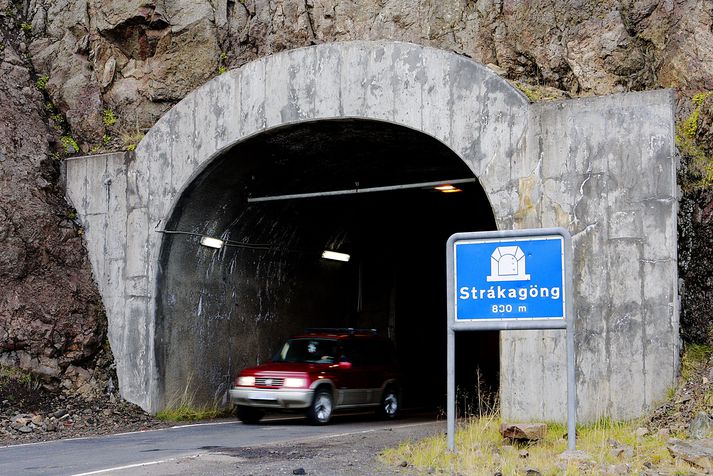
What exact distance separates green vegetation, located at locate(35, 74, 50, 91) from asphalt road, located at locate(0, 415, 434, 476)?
984 centimetres

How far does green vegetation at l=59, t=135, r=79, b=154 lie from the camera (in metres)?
20.9

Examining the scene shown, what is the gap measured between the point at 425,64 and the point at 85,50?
1066 cm

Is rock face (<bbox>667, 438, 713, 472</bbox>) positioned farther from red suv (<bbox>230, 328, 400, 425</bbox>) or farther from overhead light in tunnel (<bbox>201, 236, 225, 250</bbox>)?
overhead light in tunnel (<bbox>201, 236, 225, 250</bbox>)

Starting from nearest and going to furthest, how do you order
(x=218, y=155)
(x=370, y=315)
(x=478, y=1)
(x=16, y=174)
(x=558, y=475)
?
1. (x=558, y=475)
2. (x=218, y=155)
3. (x=16, y=174)
4. (x=478, y=1)
5. (x=370, y=315)

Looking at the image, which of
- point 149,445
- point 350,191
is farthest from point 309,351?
point 149,445

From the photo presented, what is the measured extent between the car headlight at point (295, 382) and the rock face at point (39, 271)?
4382mm

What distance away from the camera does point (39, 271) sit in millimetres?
19062

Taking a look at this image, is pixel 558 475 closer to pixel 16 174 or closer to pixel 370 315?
pixel 16 174

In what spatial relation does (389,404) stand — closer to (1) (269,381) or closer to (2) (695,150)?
(1) (269,381)

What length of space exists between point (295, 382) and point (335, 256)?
7855 mm

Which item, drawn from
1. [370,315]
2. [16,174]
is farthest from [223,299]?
[370,315]

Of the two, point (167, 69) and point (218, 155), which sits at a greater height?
point (167, 69)

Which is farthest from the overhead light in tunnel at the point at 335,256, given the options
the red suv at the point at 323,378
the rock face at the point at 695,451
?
the rock face at the point at 695,451

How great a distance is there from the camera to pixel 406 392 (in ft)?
88.4
